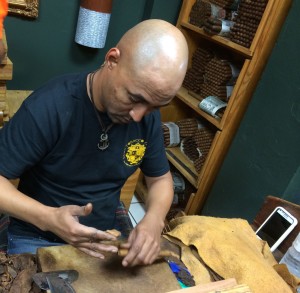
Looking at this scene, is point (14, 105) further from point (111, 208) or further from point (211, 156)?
point (211, 156)

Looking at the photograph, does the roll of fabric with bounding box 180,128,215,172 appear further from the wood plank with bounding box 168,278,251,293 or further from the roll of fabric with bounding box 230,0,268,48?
the wood plank with bounding box 168,278,251,293

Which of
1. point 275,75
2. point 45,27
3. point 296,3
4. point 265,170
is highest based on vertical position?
point 296,3

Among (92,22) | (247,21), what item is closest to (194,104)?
(247,21)

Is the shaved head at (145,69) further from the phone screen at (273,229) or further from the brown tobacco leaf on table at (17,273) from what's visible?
the phone screen at (273,229)

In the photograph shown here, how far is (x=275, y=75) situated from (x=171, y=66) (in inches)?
38.5

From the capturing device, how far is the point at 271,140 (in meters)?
1.65

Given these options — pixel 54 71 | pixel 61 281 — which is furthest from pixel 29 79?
pixel 61 281

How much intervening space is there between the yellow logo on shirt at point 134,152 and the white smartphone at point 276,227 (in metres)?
0.54

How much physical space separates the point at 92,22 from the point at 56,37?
32 centimetres

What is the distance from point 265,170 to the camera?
1683 millimetres

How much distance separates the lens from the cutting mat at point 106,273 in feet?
2.74

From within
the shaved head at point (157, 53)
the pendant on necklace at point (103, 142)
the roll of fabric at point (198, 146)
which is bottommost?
the roll of fabric at point (198, 146)

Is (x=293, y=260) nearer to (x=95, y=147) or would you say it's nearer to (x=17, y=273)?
(x=95, y=147)

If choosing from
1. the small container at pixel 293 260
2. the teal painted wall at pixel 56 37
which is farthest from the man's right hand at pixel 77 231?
the teal painted wall at pixel 56 37
